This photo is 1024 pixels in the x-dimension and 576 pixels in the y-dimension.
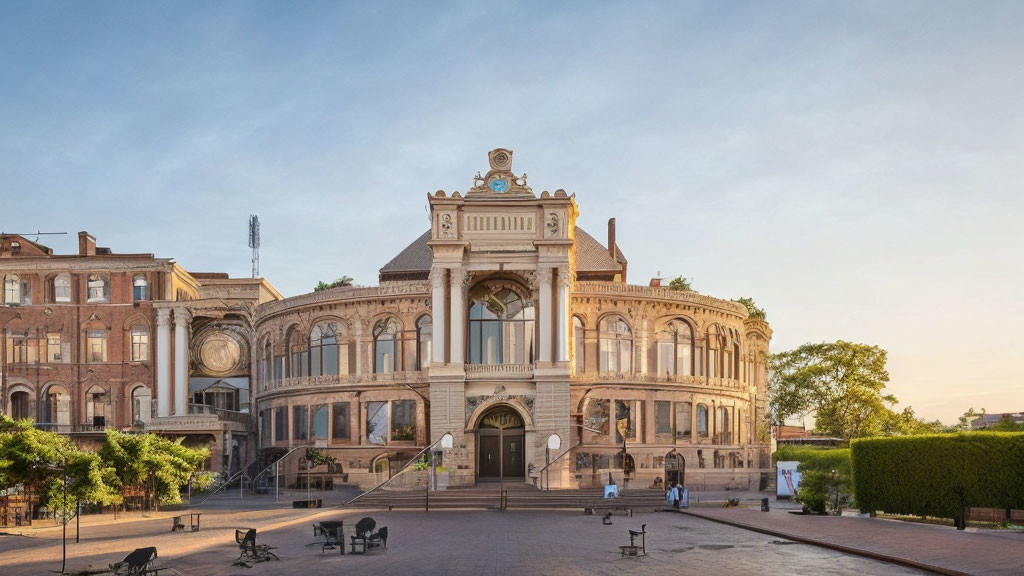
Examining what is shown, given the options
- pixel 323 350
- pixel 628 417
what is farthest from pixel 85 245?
pixel 628 417

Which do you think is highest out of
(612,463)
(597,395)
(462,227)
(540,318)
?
(462,227)

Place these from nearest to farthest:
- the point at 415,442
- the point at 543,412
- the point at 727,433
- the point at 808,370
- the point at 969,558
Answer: the point at 969,558 < the point at 543,412 < the point at 415,442 < the point at 727,433 < the point at 808,370

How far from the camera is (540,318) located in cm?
5653

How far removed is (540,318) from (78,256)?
3620cm

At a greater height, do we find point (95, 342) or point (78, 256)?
Answer: point (78, 256)

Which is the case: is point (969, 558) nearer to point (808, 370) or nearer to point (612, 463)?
point (612, 463)

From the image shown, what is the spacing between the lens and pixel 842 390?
A: 82938 mm

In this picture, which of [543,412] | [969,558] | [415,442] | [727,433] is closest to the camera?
[969,558]

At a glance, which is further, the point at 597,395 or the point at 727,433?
the point at 727,433

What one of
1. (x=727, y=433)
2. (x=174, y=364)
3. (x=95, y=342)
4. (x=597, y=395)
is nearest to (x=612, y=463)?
(x=597, y=395)

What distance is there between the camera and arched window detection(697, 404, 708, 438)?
223 ft

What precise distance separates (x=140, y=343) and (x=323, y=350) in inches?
605

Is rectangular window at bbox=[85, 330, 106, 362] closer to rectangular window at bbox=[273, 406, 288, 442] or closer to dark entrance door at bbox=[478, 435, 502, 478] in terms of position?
rectangular window at bbox=[273, 406, 288, 442]

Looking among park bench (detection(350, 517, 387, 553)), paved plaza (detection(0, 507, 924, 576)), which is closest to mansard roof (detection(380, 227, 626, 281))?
paved plaza (detection(0, 507, 924, 576))
